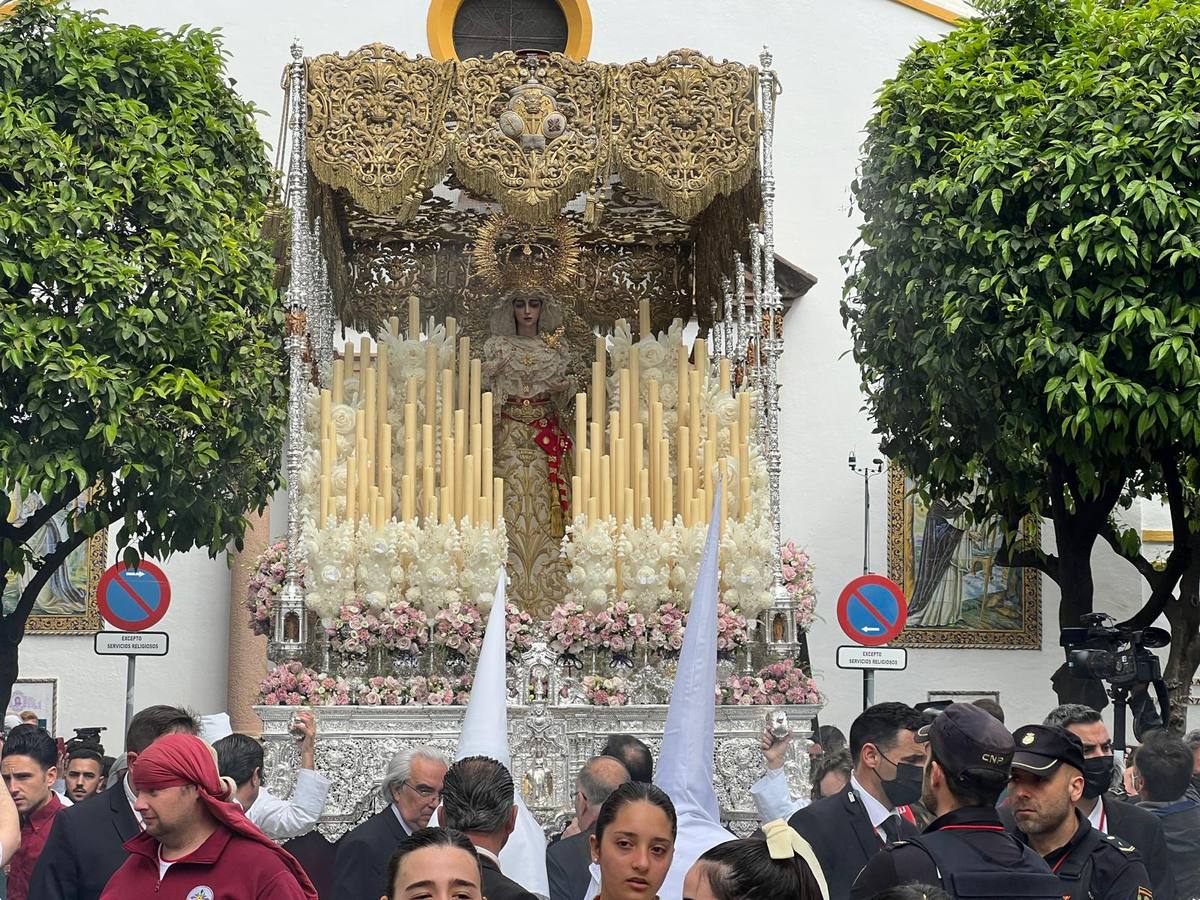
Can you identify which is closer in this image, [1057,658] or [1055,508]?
[1055,508]

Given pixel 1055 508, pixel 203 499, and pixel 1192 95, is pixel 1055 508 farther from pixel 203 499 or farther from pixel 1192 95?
pixel 203 499

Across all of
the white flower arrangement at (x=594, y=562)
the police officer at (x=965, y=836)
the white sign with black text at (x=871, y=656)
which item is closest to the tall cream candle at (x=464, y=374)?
the white flower arrangement at (x=594, y=562)

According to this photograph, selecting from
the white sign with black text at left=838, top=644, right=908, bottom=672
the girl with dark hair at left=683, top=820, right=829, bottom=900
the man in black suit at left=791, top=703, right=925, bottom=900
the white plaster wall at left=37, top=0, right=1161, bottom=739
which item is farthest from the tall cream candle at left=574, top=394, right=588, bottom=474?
the girl with dark hair at left=683, top=820, right=829, bottom=900

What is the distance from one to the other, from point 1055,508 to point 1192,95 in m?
3.68

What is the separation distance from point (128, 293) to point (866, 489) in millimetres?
9276

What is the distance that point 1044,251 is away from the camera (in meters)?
14.5

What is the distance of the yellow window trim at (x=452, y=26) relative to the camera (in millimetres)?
21031

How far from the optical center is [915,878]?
16.7 ft

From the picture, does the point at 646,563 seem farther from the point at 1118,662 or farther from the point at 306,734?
the point at 1118,662

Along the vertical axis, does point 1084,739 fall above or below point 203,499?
below

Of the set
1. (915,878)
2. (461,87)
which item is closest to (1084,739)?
(915,878)

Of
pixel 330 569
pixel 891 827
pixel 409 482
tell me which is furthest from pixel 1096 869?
pixel 409 482

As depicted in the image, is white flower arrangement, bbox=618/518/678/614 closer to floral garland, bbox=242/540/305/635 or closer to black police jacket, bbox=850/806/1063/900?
floral garland, bbox=242/540/305/635

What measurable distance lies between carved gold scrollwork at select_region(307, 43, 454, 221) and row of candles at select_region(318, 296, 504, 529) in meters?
1.03
